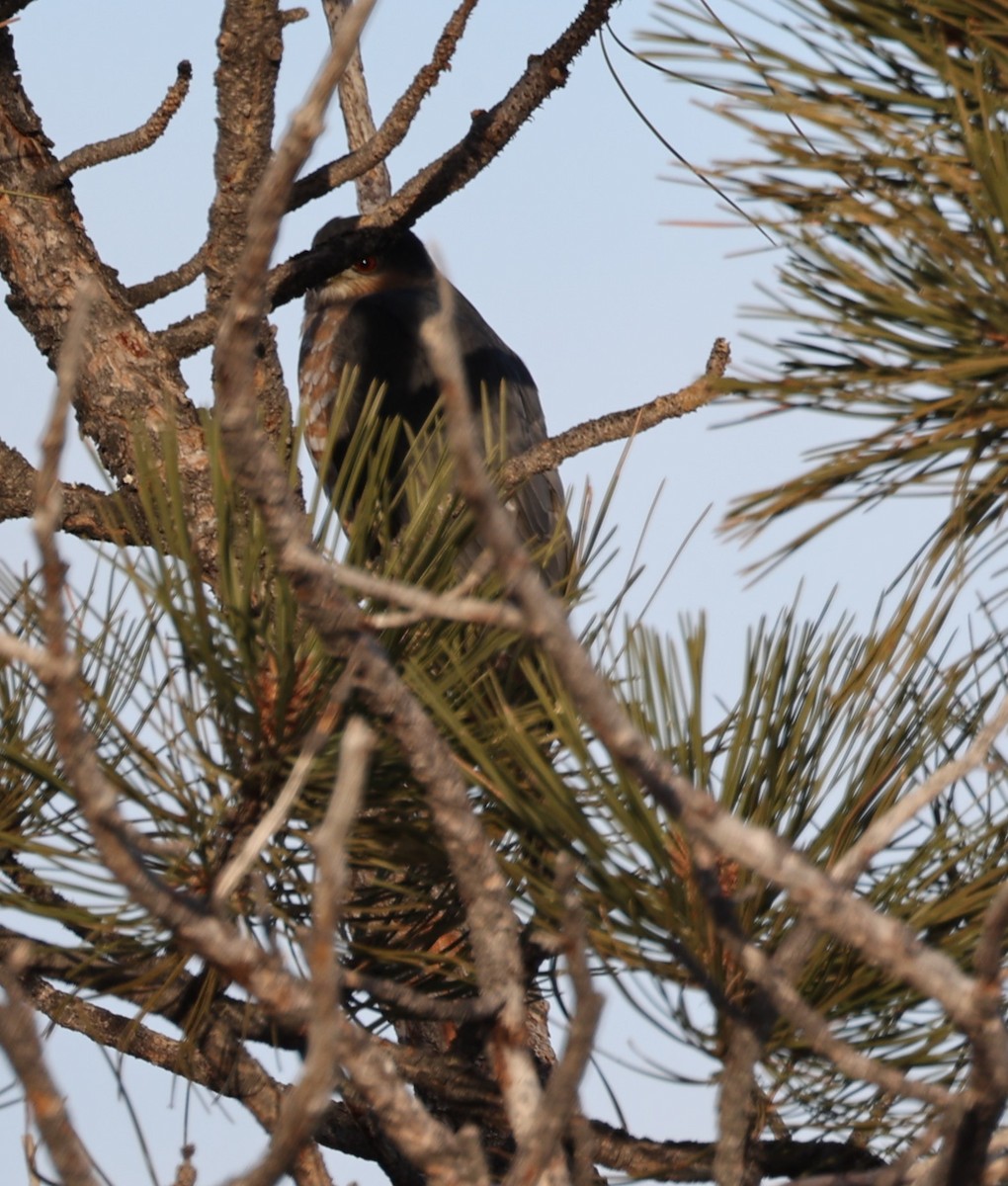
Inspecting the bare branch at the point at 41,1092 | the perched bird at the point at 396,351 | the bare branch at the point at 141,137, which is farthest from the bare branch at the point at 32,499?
the bare branch at the point at 41,1092

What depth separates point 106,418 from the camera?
9.66 feet

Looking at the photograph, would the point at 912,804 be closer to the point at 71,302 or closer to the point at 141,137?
the point at 141,137

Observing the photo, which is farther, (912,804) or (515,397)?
(515,397)

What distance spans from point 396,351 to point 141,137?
2.68 metres

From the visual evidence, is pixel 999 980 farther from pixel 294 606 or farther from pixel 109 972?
pixel 109 972

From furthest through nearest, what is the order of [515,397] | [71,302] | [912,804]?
1. [515,397]
2. [71,302]
3. [912,804]

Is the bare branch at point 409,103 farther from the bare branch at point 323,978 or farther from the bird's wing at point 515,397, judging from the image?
the bare branch at point 323,978

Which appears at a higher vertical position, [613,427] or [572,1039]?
[613,427]

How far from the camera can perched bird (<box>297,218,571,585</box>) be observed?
16.5 ft

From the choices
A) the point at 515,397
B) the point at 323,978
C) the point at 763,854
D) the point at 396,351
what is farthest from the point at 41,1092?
the point at 396,351

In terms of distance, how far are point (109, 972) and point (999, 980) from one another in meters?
1.17

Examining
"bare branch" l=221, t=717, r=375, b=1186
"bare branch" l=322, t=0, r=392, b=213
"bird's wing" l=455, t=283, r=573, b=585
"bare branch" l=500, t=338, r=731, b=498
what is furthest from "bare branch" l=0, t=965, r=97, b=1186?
"bare branch" l=322, t=0, r=392, b=213

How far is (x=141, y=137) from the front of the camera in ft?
9.25

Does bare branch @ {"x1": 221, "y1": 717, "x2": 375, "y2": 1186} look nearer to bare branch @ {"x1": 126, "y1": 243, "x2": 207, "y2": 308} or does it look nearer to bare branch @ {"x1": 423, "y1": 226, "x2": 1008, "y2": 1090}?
bare branch @ {"x1": 423, "y1": 226, "x2": 1008, "y2": 1090}
